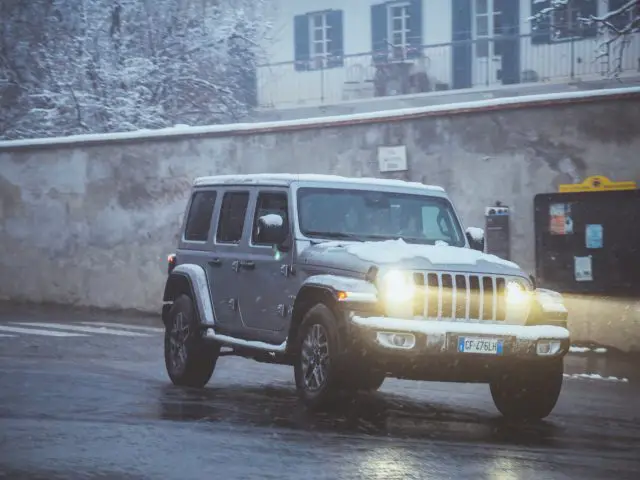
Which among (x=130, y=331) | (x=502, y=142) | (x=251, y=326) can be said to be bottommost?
(x=130, y=331)

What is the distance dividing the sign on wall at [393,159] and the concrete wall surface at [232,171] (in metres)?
0.11

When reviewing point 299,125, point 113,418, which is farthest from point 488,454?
point 299,125

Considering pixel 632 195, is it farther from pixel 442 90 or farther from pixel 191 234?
pixel 442 90

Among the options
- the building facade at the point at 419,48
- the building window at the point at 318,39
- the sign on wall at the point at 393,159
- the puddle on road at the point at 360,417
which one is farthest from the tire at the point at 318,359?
the building window at the point at 318,39

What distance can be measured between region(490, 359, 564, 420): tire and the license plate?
0.97 feet

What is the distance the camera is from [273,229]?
9.84 meters

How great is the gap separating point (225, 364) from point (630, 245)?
5.53 meters

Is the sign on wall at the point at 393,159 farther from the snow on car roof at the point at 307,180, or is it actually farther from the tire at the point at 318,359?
the tire at the point at 318,359

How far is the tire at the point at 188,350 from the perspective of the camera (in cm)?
1088

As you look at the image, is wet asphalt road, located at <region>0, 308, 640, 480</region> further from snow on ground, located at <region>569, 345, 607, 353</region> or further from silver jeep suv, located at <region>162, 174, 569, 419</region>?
snow on ground, located at <region>569, 345, 607, 353</region>

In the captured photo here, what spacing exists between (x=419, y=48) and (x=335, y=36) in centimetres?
335

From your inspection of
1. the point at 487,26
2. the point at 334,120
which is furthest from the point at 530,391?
the point at 487,26

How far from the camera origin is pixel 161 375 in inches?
467

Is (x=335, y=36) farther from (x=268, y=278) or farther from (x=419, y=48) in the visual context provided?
(x=268, y=278)
